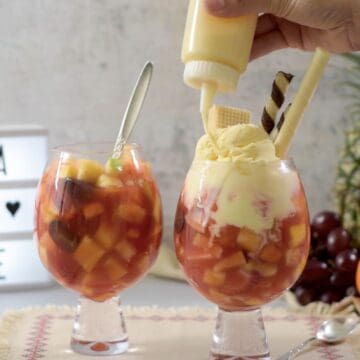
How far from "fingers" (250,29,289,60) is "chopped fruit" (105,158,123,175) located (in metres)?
0.31

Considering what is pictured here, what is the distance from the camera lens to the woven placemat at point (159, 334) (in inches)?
46.6

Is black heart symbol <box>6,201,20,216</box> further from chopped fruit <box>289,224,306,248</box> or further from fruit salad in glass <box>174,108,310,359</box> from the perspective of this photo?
chopped fruit <box>289,224,306,248</box>

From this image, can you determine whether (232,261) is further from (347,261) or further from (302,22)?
(347,261)

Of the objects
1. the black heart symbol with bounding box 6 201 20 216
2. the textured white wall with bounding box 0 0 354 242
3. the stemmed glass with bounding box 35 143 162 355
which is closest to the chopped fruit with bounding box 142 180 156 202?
the stemmed glass with bounding box 35 143 162 355

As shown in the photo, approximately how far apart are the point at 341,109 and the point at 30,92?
2.03 feet

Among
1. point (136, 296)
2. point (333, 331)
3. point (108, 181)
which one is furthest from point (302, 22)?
point (136, 296)

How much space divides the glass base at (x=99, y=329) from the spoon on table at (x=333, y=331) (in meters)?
0.23

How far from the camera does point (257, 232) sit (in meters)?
1.07

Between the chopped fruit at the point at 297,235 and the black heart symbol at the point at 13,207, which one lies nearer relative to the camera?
the chopped fruit at the point at 297,235

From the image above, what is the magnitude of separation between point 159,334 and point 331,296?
1.06ft

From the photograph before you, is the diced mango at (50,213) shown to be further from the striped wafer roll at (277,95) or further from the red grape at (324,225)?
the red grape at (324,225)

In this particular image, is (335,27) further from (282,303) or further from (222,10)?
(282,303)

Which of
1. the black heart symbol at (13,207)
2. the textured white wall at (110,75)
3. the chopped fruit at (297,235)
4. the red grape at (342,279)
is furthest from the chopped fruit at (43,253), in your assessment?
the textured white wall at (110,75)

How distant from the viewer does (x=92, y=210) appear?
1.11 metres
